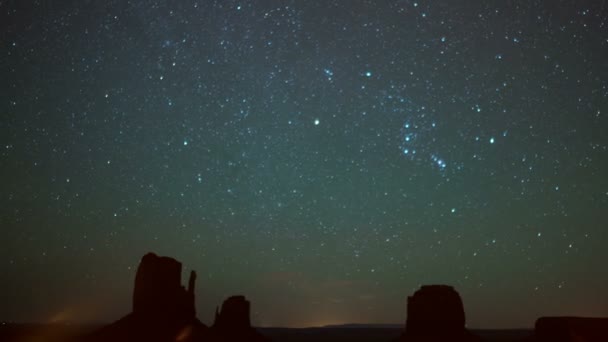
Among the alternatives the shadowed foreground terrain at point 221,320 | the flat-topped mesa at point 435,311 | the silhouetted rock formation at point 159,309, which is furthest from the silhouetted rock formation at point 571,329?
the silhouetted rock formation at point 159,309

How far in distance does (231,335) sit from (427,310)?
23.1 m

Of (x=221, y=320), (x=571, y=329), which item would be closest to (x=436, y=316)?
(x=571, y=329)

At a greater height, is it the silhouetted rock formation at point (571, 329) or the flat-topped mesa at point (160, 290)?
the flat-topped mesa at point (160, 290)

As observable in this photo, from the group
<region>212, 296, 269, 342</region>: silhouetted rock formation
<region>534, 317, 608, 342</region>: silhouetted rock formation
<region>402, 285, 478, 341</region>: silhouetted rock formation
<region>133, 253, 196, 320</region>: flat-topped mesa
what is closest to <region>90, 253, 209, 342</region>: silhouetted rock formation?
<region>133, 253, 196, 320</region>: flat-topped mesa

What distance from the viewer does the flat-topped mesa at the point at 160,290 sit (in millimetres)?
54750

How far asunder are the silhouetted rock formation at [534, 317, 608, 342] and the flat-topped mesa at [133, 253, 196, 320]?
34.9 m

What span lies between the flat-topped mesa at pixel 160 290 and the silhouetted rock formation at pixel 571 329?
34948 mm

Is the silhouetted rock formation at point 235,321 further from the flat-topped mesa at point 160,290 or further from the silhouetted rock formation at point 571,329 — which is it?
the silhouetted rock formation at point 571,329

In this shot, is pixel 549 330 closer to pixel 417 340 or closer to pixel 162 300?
pixel 417 340

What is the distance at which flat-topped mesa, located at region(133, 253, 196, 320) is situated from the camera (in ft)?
180

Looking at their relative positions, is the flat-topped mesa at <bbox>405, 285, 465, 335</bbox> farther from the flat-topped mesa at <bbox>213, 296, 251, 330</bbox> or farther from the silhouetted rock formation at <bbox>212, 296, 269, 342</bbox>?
the flat-topped mesa at <bbox>213, 296, 251, 330</bbox>

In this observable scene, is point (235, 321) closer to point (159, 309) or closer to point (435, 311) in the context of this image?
point (159, 309)

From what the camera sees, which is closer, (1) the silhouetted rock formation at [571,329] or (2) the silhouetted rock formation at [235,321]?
(1) the silhouetted rock formation at [571,329]

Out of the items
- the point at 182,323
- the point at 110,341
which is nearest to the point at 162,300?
the point at 182,323
